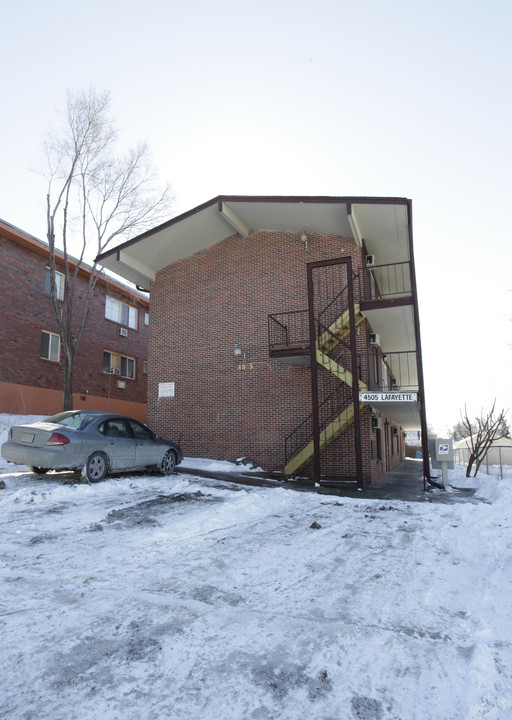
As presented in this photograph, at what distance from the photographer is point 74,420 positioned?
9.08 metres

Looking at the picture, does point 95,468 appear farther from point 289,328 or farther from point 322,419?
point 289,328

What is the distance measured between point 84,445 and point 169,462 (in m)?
2.75

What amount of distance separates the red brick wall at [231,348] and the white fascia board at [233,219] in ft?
1.25

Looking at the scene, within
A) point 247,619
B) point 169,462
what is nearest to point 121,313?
point 169,462

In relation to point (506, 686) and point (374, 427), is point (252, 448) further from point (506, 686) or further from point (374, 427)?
point (506, 686)

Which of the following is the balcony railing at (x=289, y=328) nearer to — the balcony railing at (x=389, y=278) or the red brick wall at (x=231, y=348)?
the red brick wall at (x=231, y=348)

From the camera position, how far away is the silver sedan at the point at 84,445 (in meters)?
8.30

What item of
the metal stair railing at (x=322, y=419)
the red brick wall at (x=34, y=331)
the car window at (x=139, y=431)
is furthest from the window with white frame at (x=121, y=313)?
the car window at (x=139, y=431)

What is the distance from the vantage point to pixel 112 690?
7.55 feet

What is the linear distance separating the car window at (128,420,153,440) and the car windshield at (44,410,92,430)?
115 centimetres

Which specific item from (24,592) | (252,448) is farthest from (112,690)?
(252,448)

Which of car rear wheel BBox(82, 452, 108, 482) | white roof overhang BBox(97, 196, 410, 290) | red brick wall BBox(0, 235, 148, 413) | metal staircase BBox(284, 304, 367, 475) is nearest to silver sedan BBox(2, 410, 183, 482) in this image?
car rear wheel BBox(82, 452, 108, 482)

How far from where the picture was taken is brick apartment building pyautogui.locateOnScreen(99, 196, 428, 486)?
42.4ft

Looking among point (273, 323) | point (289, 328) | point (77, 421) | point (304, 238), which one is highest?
point (304, 238)
